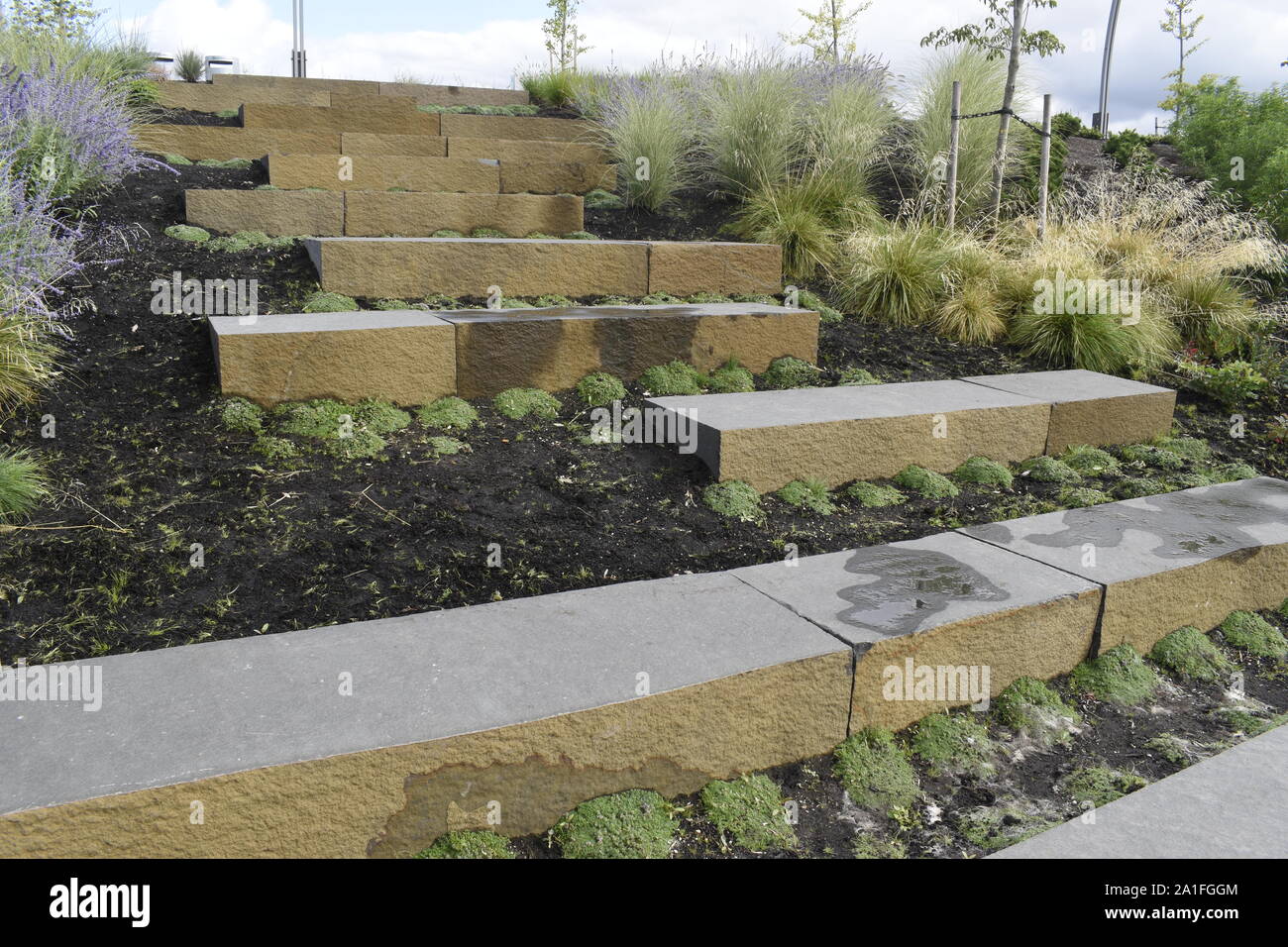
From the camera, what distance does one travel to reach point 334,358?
11.2 ft

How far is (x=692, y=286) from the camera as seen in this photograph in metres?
5.21

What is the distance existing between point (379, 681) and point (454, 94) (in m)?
9.22

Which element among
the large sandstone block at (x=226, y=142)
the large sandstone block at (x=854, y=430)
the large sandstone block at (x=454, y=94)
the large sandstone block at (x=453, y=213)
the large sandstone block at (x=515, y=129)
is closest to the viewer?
the large sandstone block at (x=854, y=430)

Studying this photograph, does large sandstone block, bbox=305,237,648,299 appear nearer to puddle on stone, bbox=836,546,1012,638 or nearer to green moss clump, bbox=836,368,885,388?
green moss clump, bbox=836,368,885,388

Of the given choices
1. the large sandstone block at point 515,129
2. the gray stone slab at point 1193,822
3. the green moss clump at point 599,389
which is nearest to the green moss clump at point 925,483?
the green moss clump at point 599,389

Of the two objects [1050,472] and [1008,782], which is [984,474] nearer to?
[1050,472]

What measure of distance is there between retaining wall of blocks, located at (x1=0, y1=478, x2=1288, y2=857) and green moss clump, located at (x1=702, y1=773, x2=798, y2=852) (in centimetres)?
5

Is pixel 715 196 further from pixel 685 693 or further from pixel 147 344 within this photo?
pixel 685 693

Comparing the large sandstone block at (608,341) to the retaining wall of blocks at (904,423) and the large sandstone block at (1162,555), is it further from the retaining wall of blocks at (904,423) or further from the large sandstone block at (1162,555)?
the large sandstone block at (1162,555)

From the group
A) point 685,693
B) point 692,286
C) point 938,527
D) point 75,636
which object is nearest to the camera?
point 685,693

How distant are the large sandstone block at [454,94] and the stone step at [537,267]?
560 cm

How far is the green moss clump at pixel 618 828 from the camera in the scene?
1910mm

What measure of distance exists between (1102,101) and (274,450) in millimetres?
15146
